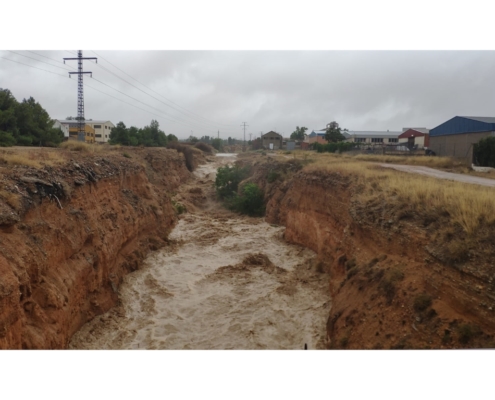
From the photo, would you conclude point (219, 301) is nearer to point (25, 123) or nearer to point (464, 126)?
point (25, 123)

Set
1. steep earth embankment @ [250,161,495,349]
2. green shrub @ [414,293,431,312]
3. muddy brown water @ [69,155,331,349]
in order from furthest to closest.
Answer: muddy brown water @ [69,155,331,349], green shrub @ [414,293,431,312], steep earth embankment @ [250,161,495,349]

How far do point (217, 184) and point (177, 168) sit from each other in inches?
367

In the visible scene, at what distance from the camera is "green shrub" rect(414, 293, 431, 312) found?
859 centimetres

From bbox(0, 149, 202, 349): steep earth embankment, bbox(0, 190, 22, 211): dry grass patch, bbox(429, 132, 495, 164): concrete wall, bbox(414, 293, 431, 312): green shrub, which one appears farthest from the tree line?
bbox(429, 132, 495, 164): concrete wall

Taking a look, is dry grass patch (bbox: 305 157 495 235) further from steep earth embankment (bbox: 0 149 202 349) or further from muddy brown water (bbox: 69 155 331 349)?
steep earth embankment (bbox: 0 149 202 349)

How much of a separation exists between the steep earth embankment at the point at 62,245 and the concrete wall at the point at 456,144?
27.2 meters

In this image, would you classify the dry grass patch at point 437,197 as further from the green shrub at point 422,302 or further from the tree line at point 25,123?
the tree line at point 25,123

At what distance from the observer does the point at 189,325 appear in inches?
512

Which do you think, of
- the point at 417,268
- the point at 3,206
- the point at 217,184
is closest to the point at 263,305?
the point at 417,268

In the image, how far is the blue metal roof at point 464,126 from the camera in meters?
32.1

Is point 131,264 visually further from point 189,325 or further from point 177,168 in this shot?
point 177,168

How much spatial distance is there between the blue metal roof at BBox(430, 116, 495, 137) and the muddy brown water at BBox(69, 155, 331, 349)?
22474mm

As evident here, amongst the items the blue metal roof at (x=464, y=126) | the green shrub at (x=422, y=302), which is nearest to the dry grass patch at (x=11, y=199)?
the green shrub at (x=422, y=302)

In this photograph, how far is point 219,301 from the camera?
14914mm
